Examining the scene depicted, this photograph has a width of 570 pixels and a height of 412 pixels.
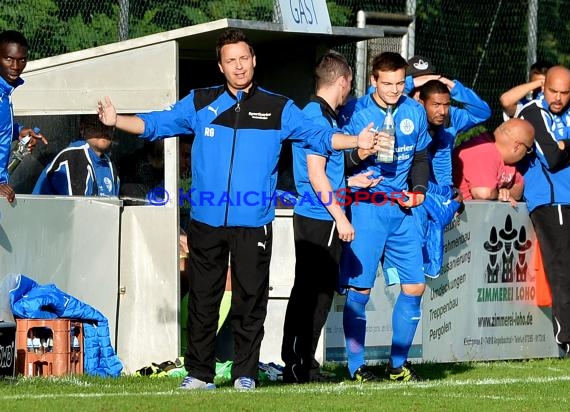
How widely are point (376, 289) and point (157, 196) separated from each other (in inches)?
73.5

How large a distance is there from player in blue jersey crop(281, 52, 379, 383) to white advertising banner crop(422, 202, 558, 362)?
1704mm

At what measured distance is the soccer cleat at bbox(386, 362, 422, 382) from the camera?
9.27 meters

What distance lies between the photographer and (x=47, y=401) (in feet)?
24.1

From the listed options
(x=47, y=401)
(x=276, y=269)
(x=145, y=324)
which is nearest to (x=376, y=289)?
(x=276, y=269)

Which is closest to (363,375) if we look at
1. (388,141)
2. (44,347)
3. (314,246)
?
(314,246)

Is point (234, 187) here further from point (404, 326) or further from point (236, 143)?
point (404, 326)

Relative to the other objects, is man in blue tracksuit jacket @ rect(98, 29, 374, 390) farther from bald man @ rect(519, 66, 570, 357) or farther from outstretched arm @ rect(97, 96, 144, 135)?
bald man @ rect(519, 66, 570, 357)

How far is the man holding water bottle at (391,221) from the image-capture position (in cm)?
908

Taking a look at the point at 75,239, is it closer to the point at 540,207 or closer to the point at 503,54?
the point at 540,207

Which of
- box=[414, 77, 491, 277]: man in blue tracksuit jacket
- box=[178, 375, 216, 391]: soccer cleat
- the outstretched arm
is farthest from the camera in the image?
box=[414, 77, 491, 277]: man in blue tracksuit jacket

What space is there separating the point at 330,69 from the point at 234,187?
153 centimetres

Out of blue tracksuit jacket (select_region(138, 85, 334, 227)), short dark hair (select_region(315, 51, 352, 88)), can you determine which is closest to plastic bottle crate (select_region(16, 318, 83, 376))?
blue tracksuit jacket (select_region(138, 85, 334, 227))

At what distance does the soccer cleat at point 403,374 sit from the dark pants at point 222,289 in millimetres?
1441

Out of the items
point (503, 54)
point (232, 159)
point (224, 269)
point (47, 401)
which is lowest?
point (47, 401)
